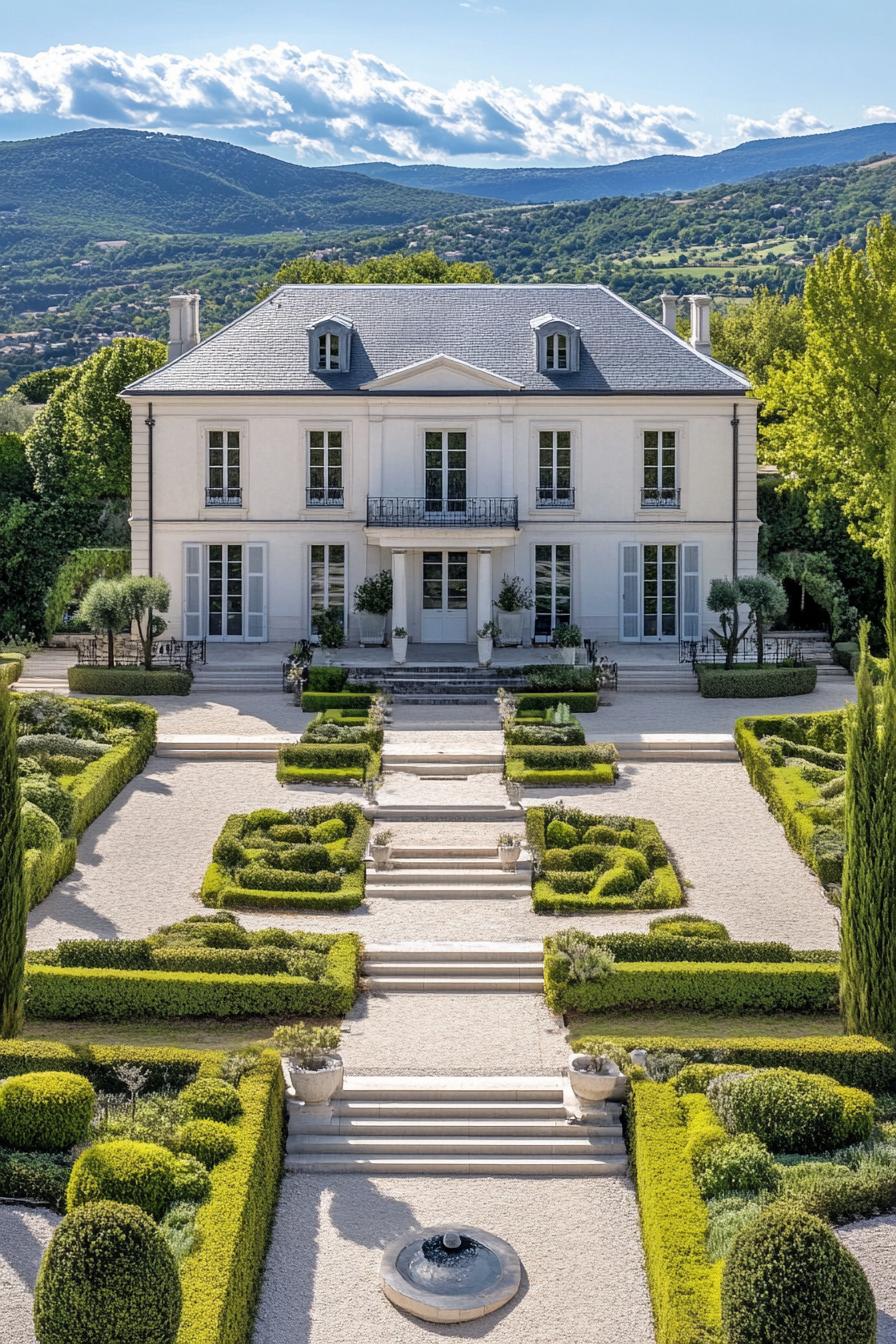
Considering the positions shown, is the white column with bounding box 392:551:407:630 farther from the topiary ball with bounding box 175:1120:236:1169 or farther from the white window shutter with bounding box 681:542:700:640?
the topiary ball with bounding box 175:1120:236:1169

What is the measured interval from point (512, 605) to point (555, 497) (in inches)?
121

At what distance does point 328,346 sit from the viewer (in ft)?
133

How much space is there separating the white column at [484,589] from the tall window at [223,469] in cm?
673

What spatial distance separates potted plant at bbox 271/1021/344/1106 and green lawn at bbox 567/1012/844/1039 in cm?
311

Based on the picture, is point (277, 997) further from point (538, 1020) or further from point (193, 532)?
point (193, 532)

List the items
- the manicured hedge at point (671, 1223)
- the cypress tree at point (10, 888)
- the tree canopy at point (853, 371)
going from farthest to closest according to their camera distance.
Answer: the tree canopy at point (853, 371)
the cypress tree at point (10, 888)
the manicured hedge at point (671, 1223)

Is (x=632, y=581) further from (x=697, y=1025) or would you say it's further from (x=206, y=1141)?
(x=206, y=1141)

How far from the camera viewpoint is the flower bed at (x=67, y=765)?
22922 mm

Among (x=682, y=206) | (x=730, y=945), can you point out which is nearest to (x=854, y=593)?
(x=730, y=945)

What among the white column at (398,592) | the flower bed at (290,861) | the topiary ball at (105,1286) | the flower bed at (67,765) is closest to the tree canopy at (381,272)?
the white column at (398,592)

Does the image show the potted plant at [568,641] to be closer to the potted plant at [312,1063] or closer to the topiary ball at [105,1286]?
the potted plant at [312,1063]

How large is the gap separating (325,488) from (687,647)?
993 cm

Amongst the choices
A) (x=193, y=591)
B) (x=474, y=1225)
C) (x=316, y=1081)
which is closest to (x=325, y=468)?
(x=193, y=591)

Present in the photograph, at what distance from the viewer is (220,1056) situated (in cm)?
1587
